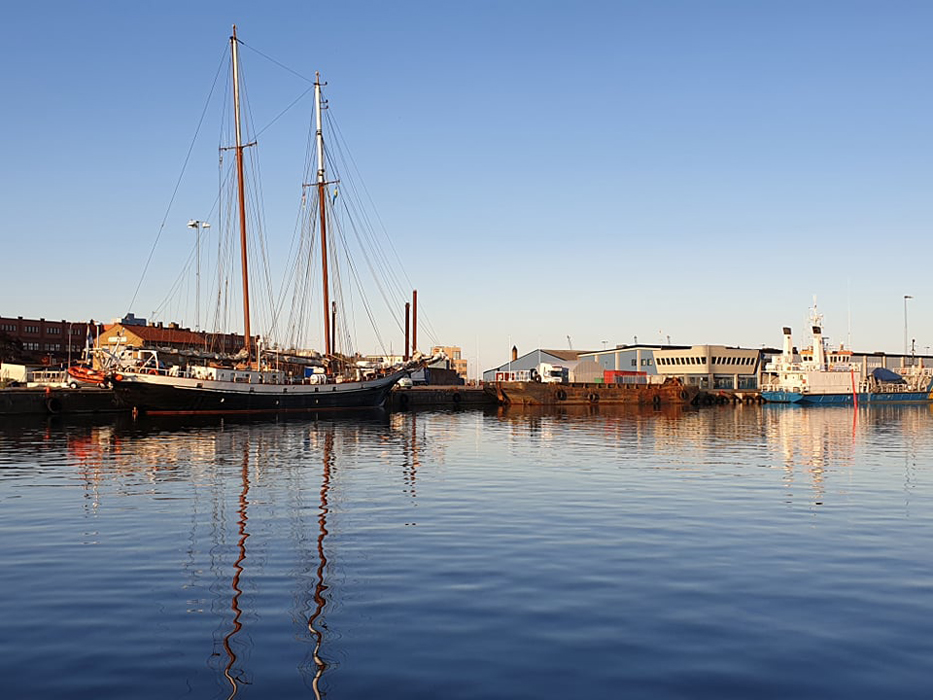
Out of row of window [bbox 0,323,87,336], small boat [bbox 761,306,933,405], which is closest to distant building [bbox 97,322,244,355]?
row of window [bbox 0,323,87,336]

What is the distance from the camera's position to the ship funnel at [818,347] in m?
133

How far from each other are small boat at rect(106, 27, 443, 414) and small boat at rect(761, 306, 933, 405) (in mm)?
66280

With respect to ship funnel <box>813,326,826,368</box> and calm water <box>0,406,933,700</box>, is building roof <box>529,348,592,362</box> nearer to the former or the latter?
ship funnel <box>813,326,826,368</box>

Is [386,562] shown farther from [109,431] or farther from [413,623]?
[109,431]

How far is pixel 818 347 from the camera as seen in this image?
438 feet

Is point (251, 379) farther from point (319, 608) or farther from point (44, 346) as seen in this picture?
point (44, 346)

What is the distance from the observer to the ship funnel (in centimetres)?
13325

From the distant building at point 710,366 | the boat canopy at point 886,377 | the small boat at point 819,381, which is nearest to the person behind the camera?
the small boat at point 819,381

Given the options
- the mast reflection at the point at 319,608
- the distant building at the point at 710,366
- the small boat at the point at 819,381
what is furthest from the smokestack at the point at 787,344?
the mast reflection at the point at 319,608

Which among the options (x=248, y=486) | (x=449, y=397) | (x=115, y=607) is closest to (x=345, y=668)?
(x=115, y=607)

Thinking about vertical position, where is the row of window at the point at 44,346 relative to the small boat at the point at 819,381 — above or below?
above

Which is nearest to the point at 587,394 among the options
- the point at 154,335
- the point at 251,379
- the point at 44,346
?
the point at 251,379

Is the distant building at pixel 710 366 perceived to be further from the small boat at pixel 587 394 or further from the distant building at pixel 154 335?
the distant building at pixel 154 335

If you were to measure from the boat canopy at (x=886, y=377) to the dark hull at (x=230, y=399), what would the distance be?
113 m
